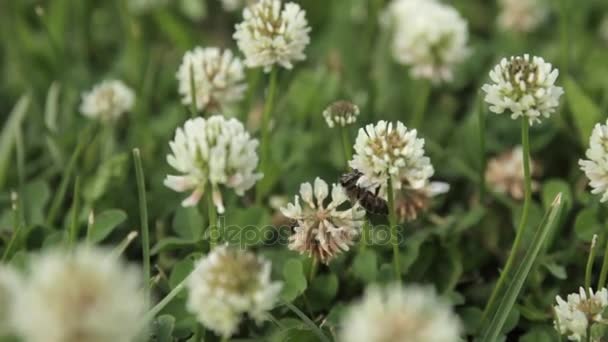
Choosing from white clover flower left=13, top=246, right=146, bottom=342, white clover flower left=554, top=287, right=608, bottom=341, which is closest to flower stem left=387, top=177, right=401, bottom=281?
white clover flower left=554, top=287, right=608, bottom=341

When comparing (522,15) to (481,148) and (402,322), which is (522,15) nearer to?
(481,148)

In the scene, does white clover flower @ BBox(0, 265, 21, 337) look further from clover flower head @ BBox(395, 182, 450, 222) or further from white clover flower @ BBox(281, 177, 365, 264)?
clover flower head @ BBox(395, 182, 450, 222)

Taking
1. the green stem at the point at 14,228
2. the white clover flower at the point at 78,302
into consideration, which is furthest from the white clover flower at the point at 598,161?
the green stem at the point at 14,228

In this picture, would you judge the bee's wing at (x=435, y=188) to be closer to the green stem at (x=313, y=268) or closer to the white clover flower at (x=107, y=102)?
the green stem at (x=313, y=268)

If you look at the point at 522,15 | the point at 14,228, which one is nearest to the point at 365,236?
the point at 14,228

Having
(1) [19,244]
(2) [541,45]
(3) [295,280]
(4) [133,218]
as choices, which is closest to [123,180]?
(4) [133,218]
